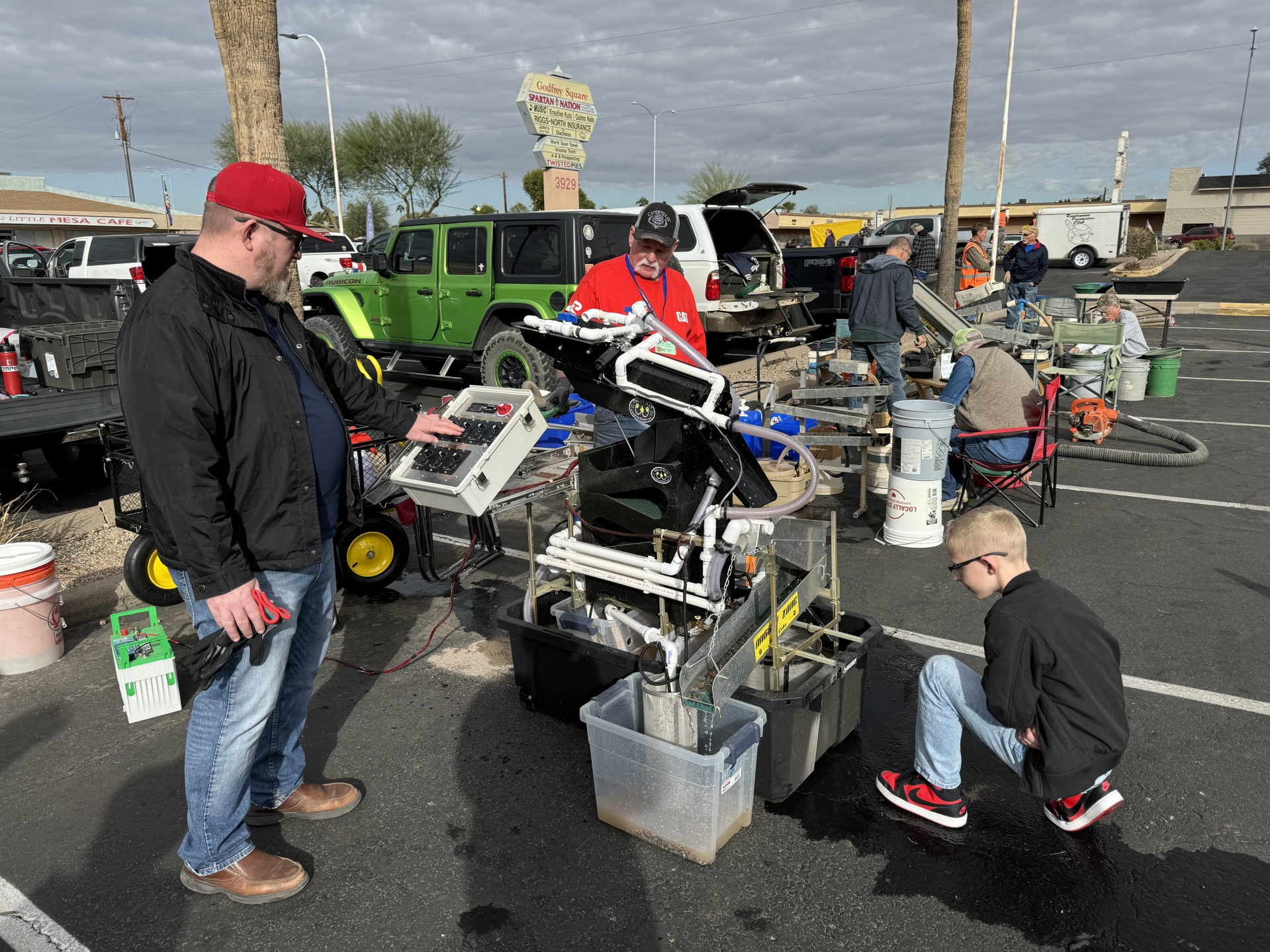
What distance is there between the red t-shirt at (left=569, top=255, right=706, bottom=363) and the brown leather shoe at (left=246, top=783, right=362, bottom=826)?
8.30 ft

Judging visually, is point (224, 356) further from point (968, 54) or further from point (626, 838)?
point (968, 54)

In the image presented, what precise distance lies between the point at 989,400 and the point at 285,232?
4.89 meters

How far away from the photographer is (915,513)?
552 cm

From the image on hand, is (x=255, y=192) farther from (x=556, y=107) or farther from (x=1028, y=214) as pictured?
(x=1028, y=214)

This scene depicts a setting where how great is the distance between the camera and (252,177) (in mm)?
2217

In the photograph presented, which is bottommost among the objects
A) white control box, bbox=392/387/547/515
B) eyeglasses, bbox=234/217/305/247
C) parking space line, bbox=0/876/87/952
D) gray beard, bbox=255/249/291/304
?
parking space line, bbox=0/876/87/952

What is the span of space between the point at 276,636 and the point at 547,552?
1128 mm

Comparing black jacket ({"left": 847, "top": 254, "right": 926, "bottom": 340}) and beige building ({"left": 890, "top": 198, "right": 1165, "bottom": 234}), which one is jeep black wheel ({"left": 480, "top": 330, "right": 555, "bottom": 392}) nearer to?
black jacket ({"left": 847, "top": 254, "right": 926, "bottom": 340})

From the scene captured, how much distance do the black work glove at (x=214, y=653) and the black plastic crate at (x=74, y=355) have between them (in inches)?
189

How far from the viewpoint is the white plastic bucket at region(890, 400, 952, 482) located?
536 centimetres

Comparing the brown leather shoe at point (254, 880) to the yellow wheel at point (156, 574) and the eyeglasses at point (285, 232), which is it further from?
the yellow wheel at point (156, 574)

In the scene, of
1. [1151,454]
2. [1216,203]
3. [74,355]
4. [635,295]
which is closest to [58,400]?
[74,355]

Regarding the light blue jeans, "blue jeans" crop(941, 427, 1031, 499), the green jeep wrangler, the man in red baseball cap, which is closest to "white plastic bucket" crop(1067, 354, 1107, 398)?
"blue jeans" crop(941, 427, 1031, 499)

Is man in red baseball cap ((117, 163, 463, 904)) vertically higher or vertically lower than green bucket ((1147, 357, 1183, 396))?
higher
